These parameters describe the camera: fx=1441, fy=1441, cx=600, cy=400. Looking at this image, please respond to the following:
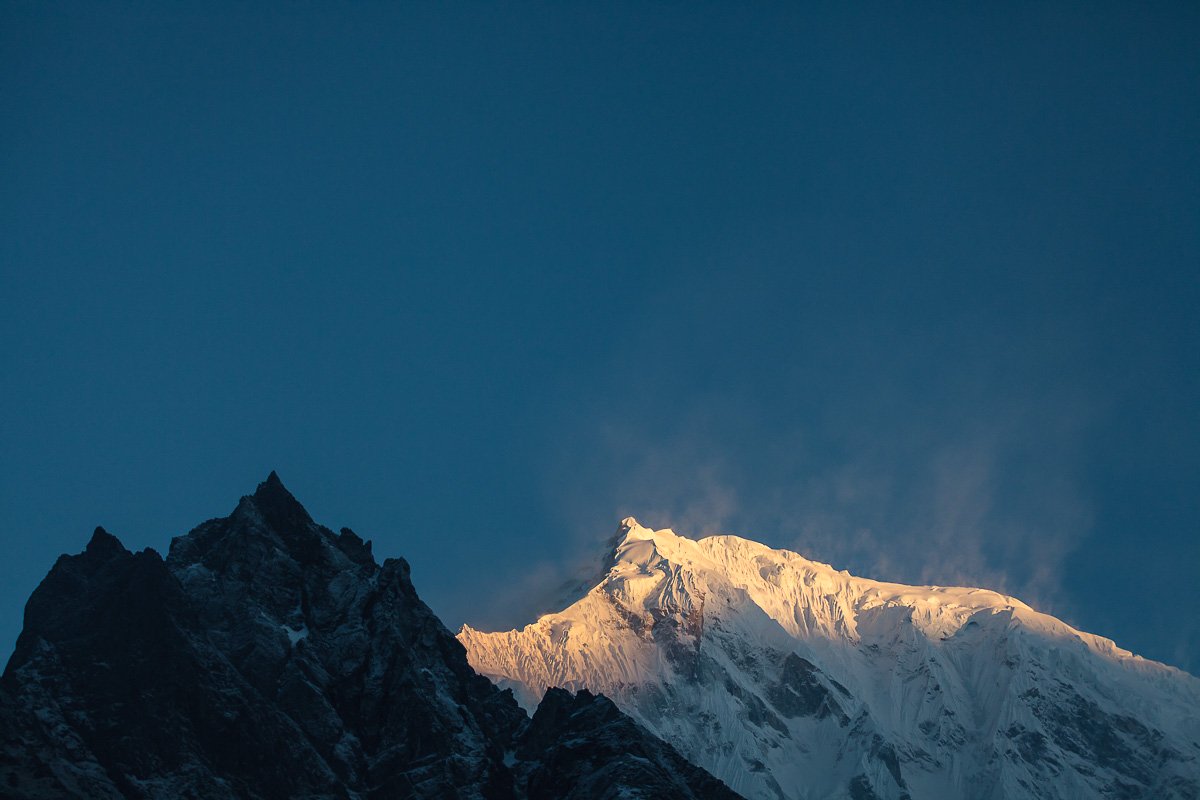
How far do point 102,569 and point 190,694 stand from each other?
24.8 metres

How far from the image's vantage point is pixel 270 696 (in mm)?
161250

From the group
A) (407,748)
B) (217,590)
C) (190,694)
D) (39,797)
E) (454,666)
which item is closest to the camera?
(39,797)

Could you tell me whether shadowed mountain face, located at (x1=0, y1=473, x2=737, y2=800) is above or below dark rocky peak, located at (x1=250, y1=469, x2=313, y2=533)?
below

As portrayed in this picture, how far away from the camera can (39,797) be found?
409ft

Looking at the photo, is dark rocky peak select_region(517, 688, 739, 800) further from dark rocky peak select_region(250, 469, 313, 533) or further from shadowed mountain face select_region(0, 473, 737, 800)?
dark rocky peak select_region(250, 469, 313, 533)

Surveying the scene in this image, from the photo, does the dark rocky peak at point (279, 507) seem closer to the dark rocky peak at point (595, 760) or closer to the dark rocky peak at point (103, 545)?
the dark rocky peak at point (103, 545)

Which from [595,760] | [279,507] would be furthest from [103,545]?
[595,760]

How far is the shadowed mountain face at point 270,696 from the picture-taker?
14088 centimetres

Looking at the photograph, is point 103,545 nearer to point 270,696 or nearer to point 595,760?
point 270,696

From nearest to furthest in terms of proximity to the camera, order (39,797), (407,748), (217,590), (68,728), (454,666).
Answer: (39,797)
(68,728)
(407,748)
(217,590)
(454,666)

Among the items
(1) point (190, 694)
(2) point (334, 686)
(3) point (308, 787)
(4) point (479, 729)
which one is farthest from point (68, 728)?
(4) point (479, 729)

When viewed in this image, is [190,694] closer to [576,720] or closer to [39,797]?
[39,797]

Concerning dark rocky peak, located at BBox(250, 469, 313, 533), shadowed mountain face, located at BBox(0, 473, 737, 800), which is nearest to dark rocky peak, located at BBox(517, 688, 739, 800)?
shadowed mountain face, located at BBox(0, 473, 737, 800)

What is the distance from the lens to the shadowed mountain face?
5546 inches
